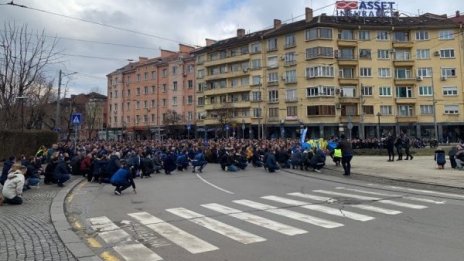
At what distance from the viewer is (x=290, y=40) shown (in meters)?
70.2

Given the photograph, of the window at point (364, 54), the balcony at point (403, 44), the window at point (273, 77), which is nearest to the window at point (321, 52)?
the window at point (364, 54)

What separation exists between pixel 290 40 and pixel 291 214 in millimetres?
62543

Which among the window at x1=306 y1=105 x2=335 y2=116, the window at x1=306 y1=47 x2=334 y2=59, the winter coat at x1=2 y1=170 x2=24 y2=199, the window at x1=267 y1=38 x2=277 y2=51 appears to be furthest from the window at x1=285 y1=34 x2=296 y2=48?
the winter coat at x1=2 y1=170 x2=24 y2=199

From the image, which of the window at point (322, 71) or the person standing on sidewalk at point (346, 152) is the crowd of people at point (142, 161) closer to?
the person standing on sidewalk at point (346, 152)

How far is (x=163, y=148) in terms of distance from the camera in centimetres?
2764

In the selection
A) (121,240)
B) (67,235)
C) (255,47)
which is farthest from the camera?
(255,47)

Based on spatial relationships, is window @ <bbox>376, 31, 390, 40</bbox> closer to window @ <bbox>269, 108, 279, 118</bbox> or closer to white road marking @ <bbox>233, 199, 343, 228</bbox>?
window @ <bbox>269, 108, 279, 118</bbox>

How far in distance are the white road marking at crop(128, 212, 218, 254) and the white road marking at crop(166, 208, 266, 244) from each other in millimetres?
625

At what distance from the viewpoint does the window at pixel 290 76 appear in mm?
68981

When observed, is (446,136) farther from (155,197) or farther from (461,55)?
(155,197)

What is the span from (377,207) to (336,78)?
57289 mm

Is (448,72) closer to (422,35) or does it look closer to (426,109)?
(426,109)

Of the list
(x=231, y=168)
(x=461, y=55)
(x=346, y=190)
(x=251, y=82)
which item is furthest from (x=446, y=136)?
(x=346, y=190)

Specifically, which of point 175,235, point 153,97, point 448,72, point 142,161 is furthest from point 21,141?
point 153,97
